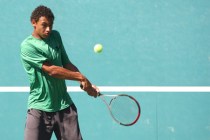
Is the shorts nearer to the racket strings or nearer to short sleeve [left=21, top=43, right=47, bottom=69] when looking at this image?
short sleeve [left=21, top=43, right=47, bottom=69]

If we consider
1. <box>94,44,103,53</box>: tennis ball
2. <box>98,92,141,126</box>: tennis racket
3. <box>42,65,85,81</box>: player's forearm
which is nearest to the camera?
<box>42,65,85,81</box>: player's forearm

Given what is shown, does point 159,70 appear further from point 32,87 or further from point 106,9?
point 32,87

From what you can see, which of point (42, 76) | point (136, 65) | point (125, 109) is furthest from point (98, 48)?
point (42, 76)

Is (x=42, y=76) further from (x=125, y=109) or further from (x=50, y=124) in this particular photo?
(x=125, y=109)

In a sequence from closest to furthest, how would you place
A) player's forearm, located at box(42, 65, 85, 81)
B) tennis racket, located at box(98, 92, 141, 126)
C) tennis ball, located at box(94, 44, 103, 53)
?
player's forearm, located at box(42, 65, 85, 81)
tennis racket, located at box(98, 92, 141, 126)
tennis ball, located at box(94, 44, 103, 53)

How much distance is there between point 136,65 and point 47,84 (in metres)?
1.74

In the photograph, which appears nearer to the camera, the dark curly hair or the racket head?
the dark curly hair

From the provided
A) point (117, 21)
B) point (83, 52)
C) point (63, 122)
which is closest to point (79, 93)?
point (83, 52)

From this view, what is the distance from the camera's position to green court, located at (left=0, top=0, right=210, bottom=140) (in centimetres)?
596

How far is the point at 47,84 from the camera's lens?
4.44 metres

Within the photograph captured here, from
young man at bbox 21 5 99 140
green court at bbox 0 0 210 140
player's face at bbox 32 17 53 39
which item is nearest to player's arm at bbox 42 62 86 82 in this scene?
young man at bbox 21 5 99 140

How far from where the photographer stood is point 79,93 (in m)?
6.03

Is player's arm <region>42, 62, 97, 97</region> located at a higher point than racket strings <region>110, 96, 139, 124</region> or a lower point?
higher

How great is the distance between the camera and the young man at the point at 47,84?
439cm
